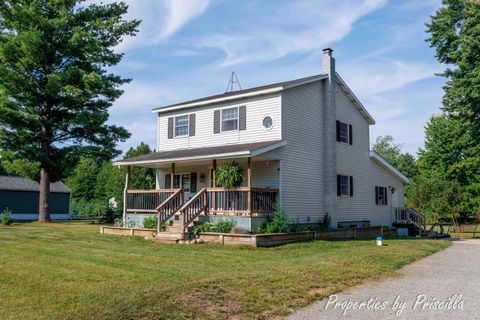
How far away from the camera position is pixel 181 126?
21141 millimetres

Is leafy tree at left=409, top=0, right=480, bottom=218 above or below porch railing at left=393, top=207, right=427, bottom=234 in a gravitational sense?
above

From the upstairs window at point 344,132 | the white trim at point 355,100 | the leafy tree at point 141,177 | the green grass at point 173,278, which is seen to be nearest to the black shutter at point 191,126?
the upstairs window at point 344,132

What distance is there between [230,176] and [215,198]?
115 centimetres

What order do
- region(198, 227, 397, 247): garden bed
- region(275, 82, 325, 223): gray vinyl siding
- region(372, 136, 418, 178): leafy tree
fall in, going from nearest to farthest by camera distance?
region(198, 227, 397, 247): garden bed, region(275, 82, 325, 223): gray vinyl siding, region(372, 136, 418, 178): leafy tree

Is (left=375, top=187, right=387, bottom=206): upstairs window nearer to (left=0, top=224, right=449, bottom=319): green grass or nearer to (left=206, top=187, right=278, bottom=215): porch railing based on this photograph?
(left=206, top=187, right=278, bottom=215): porch railing

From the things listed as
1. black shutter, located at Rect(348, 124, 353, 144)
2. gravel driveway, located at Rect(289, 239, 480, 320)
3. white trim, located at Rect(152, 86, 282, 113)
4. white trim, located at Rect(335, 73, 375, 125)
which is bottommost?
gravel driveway, located at Rect(289, 239, 480, 320)

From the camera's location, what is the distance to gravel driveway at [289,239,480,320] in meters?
6.48

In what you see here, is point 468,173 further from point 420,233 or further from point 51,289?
point 51,289

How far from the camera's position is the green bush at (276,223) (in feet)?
50.8

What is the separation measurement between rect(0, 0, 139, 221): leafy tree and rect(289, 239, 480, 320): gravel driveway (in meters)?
20.4

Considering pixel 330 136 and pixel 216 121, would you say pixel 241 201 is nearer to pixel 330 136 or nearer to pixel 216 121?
pixel 216 121

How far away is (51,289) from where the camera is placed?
719 cm

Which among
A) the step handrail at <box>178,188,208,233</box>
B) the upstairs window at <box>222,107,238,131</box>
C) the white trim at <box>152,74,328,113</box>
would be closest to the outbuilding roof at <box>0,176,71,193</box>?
the white trim at <box>152,74,328,113</box>

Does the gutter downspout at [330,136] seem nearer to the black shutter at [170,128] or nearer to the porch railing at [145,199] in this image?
the porch railing at [145,199]
